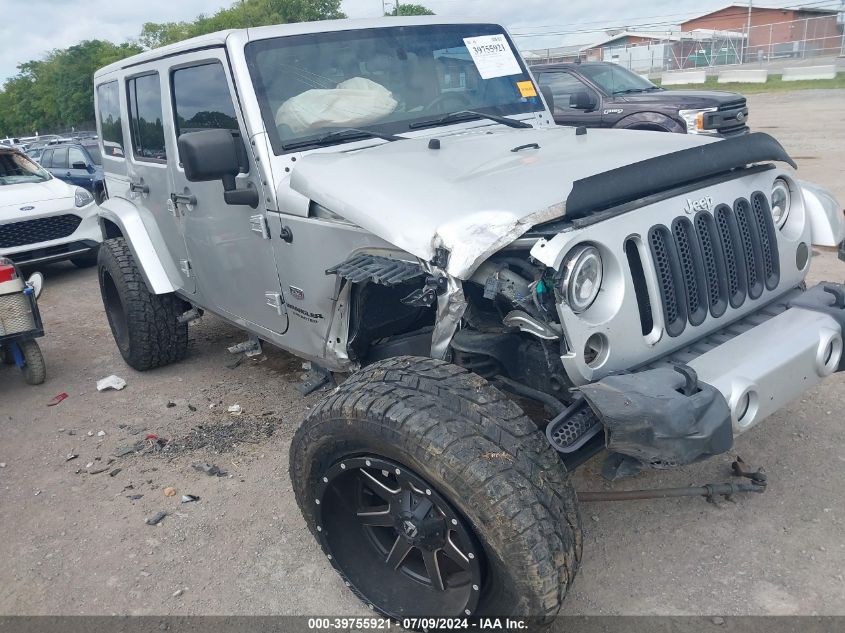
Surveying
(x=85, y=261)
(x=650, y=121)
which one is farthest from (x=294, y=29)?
(x=650, y=121)

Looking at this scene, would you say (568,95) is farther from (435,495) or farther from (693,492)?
(435,495)

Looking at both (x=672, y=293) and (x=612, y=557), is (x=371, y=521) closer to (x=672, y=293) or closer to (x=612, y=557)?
(x=612, y=557)

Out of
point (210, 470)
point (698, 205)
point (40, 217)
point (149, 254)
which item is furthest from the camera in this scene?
point (40, 217)

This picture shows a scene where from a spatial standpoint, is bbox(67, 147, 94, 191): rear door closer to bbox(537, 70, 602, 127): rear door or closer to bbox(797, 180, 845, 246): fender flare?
bbox(537, 70, 602, 127): rear door

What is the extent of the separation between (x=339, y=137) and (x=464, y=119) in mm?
716

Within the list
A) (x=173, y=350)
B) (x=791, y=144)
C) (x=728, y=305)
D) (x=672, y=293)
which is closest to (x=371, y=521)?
(x=672, y=293)

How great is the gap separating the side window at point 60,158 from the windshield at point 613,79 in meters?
9.23

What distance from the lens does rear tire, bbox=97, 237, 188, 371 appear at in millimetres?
4875

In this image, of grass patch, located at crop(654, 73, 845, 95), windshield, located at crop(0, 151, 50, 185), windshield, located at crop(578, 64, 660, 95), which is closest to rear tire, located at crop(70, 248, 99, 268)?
windshield, located at crop(0, 151, 50, 185)

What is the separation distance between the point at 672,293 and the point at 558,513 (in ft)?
2.97

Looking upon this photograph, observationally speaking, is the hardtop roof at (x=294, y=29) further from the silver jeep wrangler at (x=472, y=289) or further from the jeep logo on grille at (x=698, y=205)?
the jeep logo on grille at (x=698, y=205)

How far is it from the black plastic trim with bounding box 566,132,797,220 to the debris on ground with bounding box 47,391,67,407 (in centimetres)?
404

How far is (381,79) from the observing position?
143 inches

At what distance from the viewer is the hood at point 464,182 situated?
7.70 ft
